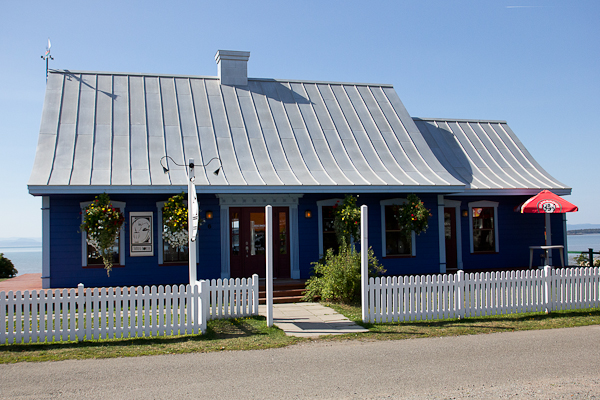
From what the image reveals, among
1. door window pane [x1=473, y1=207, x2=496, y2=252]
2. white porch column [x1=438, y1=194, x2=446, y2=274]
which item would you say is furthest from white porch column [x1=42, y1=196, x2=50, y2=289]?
door window pane [x1=473, y1=207, x2=496, y2=252]

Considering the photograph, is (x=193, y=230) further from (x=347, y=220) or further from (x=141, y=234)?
(x=347, y=220)

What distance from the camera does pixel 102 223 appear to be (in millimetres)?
11492

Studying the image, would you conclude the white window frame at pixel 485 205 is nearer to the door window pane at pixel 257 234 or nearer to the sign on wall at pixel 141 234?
the door window pane at pixel 257 234

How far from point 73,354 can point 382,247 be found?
8962mm

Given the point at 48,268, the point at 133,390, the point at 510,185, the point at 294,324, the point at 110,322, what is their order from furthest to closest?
the point at 510,185, the point at 48,268, the point at 294,324, the point at 110,322, the point at 133,390

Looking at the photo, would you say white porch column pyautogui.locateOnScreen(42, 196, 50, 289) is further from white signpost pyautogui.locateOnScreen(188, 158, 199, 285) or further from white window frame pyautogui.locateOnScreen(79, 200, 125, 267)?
white signpost pyautogui.locateOnScreen(188, 158, 199, 285)

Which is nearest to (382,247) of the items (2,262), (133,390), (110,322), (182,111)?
(182,111)

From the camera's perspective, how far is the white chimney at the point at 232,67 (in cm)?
1598

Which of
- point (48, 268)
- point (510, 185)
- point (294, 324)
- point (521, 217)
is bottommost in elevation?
point (294, 324)

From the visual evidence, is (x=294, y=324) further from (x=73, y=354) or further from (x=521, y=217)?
(x=521, y=217)

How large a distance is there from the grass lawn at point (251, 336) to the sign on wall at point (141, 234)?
4.25 meters

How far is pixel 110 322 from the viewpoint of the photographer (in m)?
8.07

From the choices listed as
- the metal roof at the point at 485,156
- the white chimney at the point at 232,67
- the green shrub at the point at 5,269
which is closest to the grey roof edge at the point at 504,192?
the metal roof at the point at 485,156

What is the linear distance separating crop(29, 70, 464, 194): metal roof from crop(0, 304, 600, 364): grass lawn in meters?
4.35
